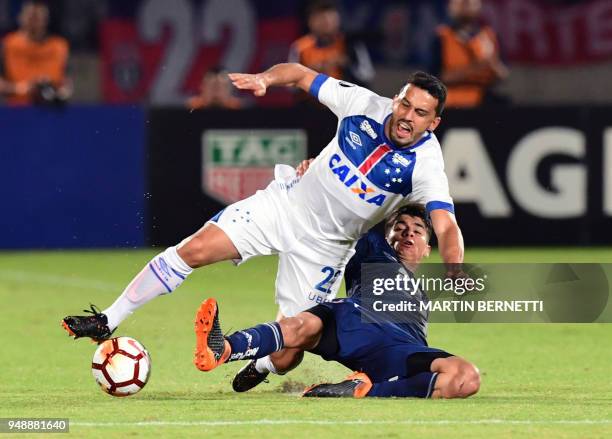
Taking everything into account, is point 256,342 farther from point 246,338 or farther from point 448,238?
point 448,238

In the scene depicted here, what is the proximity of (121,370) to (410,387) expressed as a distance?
1425 mm

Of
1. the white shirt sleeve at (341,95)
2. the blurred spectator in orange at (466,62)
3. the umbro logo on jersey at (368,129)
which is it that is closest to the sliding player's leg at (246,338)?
the umbro logo on jersey at (368,129)

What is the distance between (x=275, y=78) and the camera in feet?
27.3

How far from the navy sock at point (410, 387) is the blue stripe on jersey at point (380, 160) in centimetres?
101

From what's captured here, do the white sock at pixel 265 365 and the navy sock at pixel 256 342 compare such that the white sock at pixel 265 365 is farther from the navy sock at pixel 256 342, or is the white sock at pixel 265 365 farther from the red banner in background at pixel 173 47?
the red banner in background at pixel 173 47

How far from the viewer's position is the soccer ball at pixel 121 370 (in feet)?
25.4

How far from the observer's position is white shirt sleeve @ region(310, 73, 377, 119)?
8297mm

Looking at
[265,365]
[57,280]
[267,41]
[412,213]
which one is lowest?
[57,280]

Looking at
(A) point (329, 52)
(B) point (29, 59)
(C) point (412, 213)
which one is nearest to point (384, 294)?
(C) point (412, 213)

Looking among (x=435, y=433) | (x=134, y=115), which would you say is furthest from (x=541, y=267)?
(x=435, y=433)

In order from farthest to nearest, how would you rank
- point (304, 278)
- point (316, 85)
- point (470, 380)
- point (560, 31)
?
1. point (560, 31)
2. point (316, 85)
3. point (304, 278)
4. point (470, 380)

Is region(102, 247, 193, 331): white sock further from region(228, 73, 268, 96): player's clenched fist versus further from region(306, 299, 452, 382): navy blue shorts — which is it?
region(228, 73, 268, 96): player's clenched fist

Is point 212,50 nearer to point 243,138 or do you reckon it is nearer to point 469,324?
point 243,138

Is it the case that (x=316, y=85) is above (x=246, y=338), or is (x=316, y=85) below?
above
